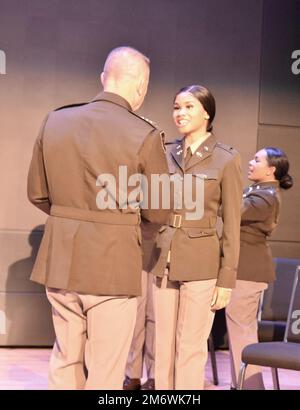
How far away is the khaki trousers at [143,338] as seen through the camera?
13.7 feet

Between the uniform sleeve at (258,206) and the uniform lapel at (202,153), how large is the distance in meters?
0.86

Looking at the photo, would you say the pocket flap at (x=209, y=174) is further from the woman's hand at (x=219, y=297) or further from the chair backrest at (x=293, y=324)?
the chair backrest at (x=293, y=324)

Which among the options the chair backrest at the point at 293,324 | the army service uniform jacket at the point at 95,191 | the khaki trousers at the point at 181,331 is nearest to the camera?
the army service uniform jacket at the point at 95,191

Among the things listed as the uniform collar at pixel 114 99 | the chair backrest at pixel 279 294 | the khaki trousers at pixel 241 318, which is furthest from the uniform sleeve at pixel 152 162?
the chair backrest at pixel 279 294

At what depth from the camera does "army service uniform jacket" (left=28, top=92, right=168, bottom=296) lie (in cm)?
236

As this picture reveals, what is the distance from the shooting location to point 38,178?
2.51 m

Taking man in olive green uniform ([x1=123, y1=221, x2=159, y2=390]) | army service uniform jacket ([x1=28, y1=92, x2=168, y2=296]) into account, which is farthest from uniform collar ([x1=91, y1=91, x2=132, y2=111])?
man in olive green uniform ([x1=123, y1=221, x2=159, y2=390])

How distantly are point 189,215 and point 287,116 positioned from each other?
2868mm

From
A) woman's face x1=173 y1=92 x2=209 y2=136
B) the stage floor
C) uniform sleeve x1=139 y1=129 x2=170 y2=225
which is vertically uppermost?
woman's face x1=173 y1=92 x2=209 y2=136

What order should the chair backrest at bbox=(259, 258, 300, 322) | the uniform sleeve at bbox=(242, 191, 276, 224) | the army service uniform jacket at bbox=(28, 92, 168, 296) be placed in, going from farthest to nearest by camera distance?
the chair backrest at bbox=(259, 258, 300, 322)
the uniform sleeve at bbox=(242, 191, 276, 224)
the army service uniform jacket at bbox=(28, 92, 168, 296)

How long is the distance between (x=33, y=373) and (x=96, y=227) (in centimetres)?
238

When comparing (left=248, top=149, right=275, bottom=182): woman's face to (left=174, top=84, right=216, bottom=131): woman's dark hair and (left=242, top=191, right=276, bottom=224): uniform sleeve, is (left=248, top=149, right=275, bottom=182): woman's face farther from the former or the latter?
(left=174, top=84, right=216, bottom=131): woman's dark hair

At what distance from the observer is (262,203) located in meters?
4.05
